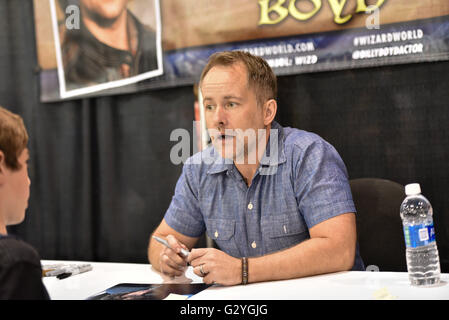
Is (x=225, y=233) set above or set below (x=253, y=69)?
below

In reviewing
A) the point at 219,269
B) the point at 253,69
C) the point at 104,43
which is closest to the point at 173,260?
the point at 219,269

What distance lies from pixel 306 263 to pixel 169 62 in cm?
139

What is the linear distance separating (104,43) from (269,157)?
4.27ft

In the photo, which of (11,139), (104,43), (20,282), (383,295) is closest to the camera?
(20,282)

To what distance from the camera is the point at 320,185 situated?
1439 mm

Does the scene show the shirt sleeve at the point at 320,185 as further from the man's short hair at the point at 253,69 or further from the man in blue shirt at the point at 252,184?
the man's short hair at the point at 253,69

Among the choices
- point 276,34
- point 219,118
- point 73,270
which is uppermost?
point 276,34

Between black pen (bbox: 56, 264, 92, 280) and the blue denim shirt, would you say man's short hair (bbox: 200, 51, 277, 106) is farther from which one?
black pen (bbox: 56, 264, 92, 280)

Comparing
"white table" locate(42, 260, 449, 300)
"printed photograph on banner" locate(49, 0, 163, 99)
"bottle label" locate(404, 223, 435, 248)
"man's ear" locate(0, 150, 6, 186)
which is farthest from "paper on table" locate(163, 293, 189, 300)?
"printed photograph on banner" locate(49, 0, 163, 99)

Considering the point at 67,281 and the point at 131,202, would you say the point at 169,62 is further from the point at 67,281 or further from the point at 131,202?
the point at 67,281

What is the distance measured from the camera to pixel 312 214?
4.69 feet

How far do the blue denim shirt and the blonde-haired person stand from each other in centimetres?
75

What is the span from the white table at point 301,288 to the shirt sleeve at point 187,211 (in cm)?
25

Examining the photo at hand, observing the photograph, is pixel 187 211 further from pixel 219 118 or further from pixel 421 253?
pixel 421 253
